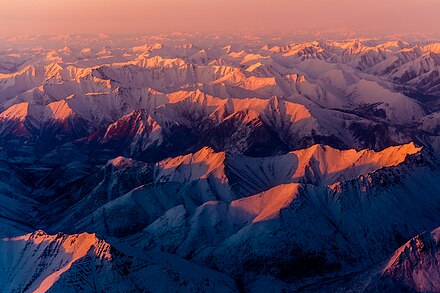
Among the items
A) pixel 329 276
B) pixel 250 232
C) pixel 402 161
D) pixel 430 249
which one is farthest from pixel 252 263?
pixel 402 161

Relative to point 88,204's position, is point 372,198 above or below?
above

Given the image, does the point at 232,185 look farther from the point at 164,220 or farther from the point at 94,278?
the point at 94,278

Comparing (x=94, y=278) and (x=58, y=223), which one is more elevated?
(x=94, y=278)

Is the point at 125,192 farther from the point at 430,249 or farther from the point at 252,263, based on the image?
the point at 430,249

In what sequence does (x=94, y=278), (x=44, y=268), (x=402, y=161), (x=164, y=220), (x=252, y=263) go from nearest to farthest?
(x=94, y=278) → (x=44, y=268) → (x=252, y=263) → (x=164, y=220) → (x=402, y=161)

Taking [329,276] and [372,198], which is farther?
[372,198]

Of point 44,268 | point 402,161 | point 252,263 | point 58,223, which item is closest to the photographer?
point 44,268

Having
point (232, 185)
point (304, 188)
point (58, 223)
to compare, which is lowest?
point (58, 223)

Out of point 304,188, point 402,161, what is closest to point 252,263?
point 304,188

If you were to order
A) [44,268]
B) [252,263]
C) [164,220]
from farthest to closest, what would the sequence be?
1. [164,220]
2. [252,263]
3. [44,268]
